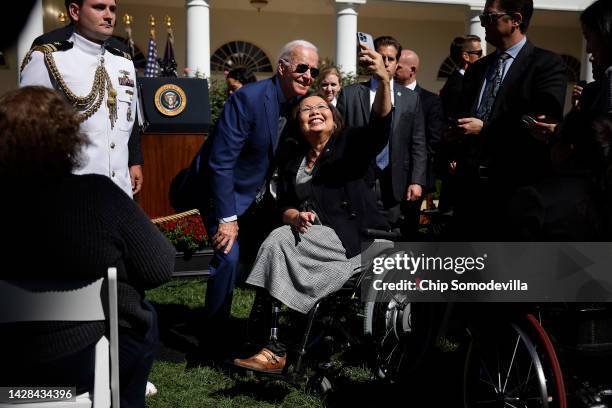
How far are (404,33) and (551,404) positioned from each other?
20.4m

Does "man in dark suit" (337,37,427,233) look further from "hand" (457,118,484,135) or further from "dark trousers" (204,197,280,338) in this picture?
"hand" (457,118,484,135)

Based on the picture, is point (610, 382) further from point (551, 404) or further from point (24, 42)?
point (24, 42)

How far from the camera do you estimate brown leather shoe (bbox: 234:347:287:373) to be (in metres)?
3.62

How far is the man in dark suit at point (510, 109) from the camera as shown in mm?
3686

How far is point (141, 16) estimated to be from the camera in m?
19.8

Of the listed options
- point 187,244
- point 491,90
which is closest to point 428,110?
point 491,90

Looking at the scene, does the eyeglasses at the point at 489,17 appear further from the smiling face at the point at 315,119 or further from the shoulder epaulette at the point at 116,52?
the shoulder epaulette at the point at 116,52

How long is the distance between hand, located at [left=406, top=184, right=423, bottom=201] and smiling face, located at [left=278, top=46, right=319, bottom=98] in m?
1.34

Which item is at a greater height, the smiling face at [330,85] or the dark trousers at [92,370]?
the smiling face at [330,85]

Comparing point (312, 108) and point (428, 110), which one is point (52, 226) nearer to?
point (312, 108)

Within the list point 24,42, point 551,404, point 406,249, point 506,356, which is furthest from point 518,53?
point 24,42

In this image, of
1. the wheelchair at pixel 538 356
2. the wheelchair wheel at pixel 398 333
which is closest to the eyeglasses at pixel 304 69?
the wheelchair wheel at pixel 398 333

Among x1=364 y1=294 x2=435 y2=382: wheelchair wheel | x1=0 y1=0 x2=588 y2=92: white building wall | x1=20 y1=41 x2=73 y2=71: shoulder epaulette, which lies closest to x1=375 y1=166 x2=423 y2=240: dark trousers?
x1=364 y1=294 x2=435 y2=382: wheelchair wheel

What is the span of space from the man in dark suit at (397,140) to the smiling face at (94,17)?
2.13m
